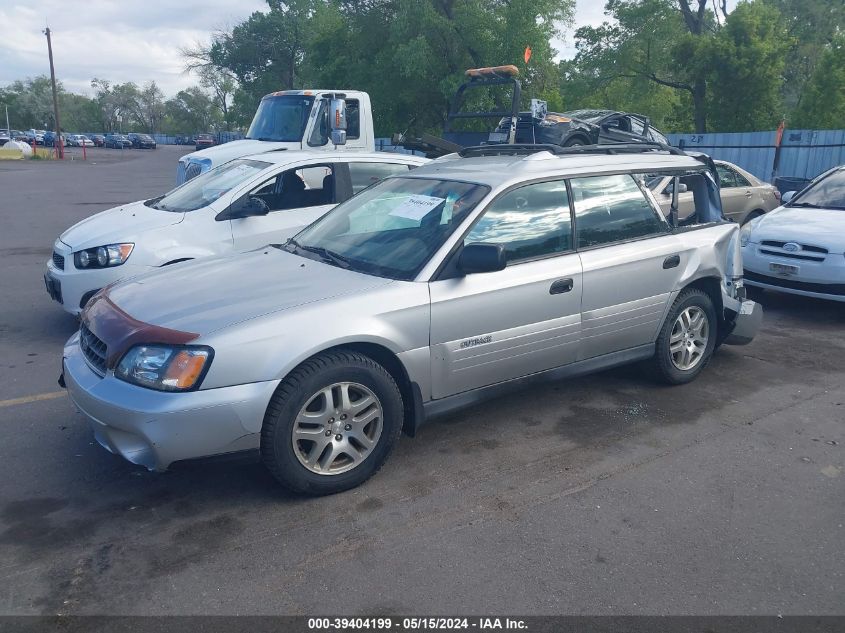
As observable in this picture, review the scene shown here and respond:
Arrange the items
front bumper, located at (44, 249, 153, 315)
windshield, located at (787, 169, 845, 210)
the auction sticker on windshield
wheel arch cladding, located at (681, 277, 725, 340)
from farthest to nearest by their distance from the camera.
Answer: windshield, located at (787, 169, 845, 210)
front bumper, located at (44, 249, 153, 315)
wheel arch cladding, located at (681, 277, 725, 340)
the auction sticker on windshield

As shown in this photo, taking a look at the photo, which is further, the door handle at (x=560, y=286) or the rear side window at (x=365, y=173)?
the rear side window at (x=365, y=173)

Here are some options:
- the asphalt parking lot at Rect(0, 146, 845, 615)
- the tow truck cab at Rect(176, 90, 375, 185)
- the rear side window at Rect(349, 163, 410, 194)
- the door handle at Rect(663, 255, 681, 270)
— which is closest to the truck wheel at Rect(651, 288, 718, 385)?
the asphalt parking lot at Rect(0, 146, 845, 615)

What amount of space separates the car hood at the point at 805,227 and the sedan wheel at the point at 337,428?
5.64 m

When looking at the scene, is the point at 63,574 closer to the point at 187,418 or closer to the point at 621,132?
the point at 187,418

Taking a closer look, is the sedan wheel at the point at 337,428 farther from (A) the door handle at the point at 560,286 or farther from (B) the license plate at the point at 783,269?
(B) the license plate at the point at 783,269

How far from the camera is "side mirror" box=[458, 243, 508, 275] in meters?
3.97

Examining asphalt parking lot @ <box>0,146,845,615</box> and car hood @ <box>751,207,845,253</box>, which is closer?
asphalt parking lot @ <box>0,146,845,615</box>

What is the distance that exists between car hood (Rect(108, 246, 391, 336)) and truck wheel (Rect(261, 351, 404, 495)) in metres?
0.39

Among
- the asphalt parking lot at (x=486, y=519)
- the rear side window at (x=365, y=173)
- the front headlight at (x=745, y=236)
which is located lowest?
the asphalt parking lot at (x=486, y=519)

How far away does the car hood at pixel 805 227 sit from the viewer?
7371mm

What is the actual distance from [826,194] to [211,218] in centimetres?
689

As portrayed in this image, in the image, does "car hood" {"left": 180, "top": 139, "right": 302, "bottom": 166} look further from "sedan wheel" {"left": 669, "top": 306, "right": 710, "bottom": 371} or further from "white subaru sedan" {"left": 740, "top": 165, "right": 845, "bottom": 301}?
"sedan wheel" {"left": 669, "top": 306, "right": 710, "bottom": 371}

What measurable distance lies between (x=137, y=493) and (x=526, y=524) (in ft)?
6.54

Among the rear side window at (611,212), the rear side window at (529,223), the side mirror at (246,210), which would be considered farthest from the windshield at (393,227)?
the side mirror at (246,210)
